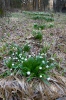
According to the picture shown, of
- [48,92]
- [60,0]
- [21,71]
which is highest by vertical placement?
[60,0]

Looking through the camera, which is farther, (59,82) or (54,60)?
(54,60)

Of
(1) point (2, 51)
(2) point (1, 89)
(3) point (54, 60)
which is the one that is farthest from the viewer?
(1) point (2, 51)

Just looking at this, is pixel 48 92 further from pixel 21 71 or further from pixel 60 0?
pixel 60 0

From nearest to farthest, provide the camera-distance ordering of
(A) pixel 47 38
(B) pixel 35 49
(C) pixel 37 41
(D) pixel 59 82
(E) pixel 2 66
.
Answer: (D) pixel 59 82, (E) pixel 2 66, (B) pixel 35 49, (C) pixel 37 41, (A) pixel 47 38

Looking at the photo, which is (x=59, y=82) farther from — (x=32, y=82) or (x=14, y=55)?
(x=14, y=55)

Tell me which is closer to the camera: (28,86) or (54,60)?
(28,86)

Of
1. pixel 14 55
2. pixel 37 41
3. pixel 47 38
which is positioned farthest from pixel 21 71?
pixel 47 38

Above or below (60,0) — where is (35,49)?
below

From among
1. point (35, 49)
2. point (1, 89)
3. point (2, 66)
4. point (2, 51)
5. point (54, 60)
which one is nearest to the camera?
point (1, 89)

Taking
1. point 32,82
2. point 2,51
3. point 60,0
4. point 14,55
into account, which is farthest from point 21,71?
point 60,0
